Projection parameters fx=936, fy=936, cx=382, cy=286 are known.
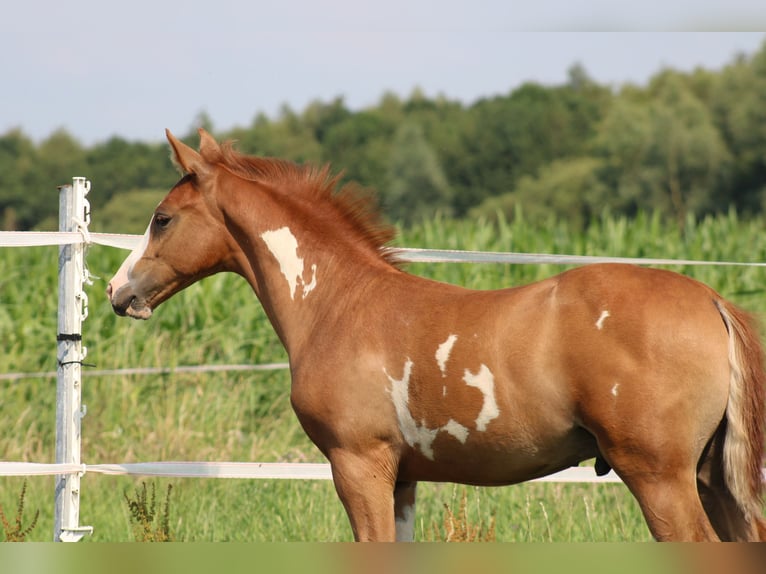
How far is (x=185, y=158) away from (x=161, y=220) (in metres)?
0.31

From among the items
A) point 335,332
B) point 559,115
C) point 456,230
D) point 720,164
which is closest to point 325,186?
point 335,332

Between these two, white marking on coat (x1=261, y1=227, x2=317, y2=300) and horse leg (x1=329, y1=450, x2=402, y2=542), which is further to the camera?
white marking on coat (x1=261, y1=227, x2=317, y2=300)

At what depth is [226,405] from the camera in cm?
804

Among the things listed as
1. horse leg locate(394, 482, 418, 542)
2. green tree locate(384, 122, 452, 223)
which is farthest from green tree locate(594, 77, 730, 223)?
horse leg locate(394, 482, 418, 542)

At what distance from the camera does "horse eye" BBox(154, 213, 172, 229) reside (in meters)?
4.37

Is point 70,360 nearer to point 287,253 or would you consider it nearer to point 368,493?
point 287,253

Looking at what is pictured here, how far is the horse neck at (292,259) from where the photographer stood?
14.1 ft

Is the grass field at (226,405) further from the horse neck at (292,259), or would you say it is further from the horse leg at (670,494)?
→ the horse leg at (670,494)

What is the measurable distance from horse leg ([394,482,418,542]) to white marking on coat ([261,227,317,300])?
1041 mm

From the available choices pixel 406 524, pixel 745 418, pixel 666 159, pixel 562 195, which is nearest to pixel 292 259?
pixel 406 524

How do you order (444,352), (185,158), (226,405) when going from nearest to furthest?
1. (444,352)
2. (185,158)
3. (226,405)

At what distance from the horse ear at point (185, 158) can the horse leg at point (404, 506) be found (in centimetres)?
172

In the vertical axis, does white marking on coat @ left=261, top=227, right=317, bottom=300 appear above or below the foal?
above

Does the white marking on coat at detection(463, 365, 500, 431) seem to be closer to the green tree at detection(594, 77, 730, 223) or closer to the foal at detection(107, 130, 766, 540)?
the foal at detection(107, 130, 766, 540)
